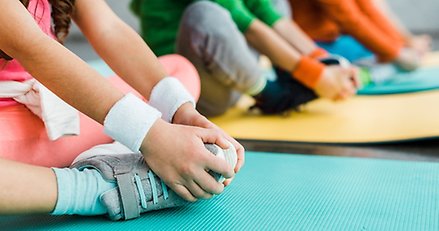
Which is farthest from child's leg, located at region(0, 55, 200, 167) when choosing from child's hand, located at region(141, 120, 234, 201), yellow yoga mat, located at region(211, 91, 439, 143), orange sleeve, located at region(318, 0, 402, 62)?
orange sleeve, located at region(318, 0, 402, 62)

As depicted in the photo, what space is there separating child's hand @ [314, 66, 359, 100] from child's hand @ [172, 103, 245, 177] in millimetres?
663

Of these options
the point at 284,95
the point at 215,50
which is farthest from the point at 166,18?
the point at 284,95

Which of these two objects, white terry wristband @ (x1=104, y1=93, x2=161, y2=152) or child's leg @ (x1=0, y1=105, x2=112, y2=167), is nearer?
white terry wristband @ (x1=104, y1=93, x2=161, y2=152)

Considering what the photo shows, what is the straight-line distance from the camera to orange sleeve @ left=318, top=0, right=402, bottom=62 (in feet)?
6.15

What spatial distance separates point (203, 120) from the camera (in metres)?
0.81

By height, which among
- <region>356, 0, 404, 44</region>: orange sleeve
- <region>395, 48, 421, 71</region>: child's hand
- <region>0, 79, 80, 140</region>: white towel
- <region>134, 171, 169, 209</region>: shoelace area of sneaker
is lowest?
<region>395, 48, 421, 71</region>: child's hand

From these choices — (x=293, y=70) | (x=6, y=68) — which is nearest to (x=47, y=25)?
(x=6, y=68)

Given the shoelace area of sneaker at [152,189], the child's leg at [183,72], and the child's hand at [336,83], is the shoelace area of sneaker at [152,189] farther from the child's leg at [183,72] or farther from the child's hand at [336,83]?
the child's hand at [336,83]

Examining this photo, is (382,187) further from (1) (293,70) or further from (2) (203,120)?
(1) (293,70)

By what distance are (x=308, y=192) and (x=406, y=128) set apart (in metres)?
0.54

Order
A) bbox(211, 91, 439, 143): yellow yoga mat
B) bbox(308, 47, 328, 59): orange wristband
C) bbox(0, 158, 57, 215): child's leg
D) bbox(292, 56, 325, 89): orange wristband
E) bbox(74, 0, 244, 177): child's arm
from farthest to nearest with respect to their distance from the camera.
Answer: bbox(308, 47, 328, 59): orange wristband
bbox(292, 56, 325, 89): orange wristband
bbox(211, 91, 439, 143): yellow yoga mat
bbox(74, 0, 244, 177): child's arm
bbox(0, 158, 57, 215): child's leg

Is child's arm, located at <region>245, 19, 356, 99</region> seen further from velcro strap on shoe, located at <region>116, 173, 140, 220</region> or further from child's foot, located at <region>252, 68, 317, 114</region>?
velcro strap on shoe, located at <region>116, 173, 140, 220</region>

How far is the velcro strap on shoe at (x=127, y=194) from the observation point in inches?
28.6

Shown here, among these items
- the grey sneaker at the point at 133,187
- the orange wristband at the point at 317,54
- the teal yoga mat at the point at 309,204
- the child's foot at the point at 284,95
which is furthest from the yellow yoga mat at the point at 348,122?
the grey sneaker at the point at 133,187
